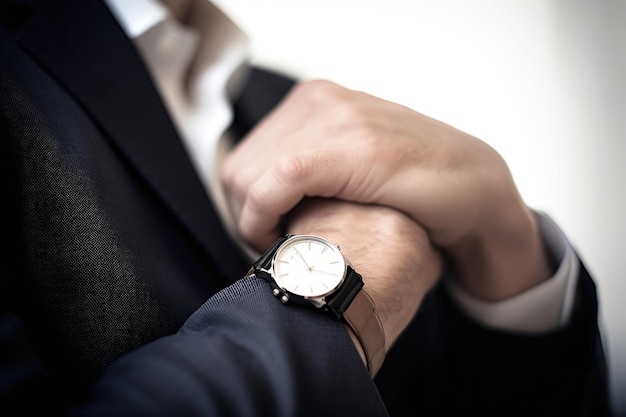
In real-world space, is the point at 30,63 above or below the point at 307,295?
above

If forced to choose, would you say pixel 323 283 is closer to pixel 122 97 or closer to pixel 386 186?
pixel 386 186

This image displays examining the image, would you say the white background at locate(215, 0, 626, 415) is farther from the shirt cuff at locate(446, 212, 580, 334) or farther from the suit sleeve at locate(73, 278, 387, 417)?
the suit sleeve at locate(73, 278, 387, 417)

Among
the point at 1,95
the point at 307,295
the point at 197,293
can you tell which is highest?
the point at 1,95

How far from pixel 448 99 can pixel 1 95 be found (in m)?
0.47

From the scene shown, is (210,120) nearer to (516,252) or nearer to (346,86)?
(346,86)

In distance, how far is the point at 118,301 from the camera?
1.71 feet

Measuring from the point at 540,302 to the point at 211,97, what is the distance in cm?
61

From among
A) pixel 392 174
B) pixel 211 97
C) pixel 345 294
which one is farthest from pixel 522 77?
pixel 211 97

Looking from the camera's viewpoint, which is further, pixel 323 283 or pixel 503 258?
pixel 503 258

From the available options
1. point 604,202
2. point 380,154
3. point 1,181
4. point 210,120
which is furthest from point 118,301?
point 604,202

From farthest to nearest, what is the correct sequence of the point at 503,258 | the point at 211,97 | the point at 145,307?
the point at 211,97 < the point at 503,258 < the point at 145,307

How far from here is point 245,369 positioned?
16.2 inches

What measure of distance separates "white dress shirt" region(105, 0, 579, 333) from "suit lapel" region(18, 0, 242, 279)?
7 centimetres

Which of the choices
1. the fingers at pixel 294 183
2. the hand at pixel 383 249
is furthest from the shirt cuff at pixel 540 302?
the fingers at pixel 294 183
